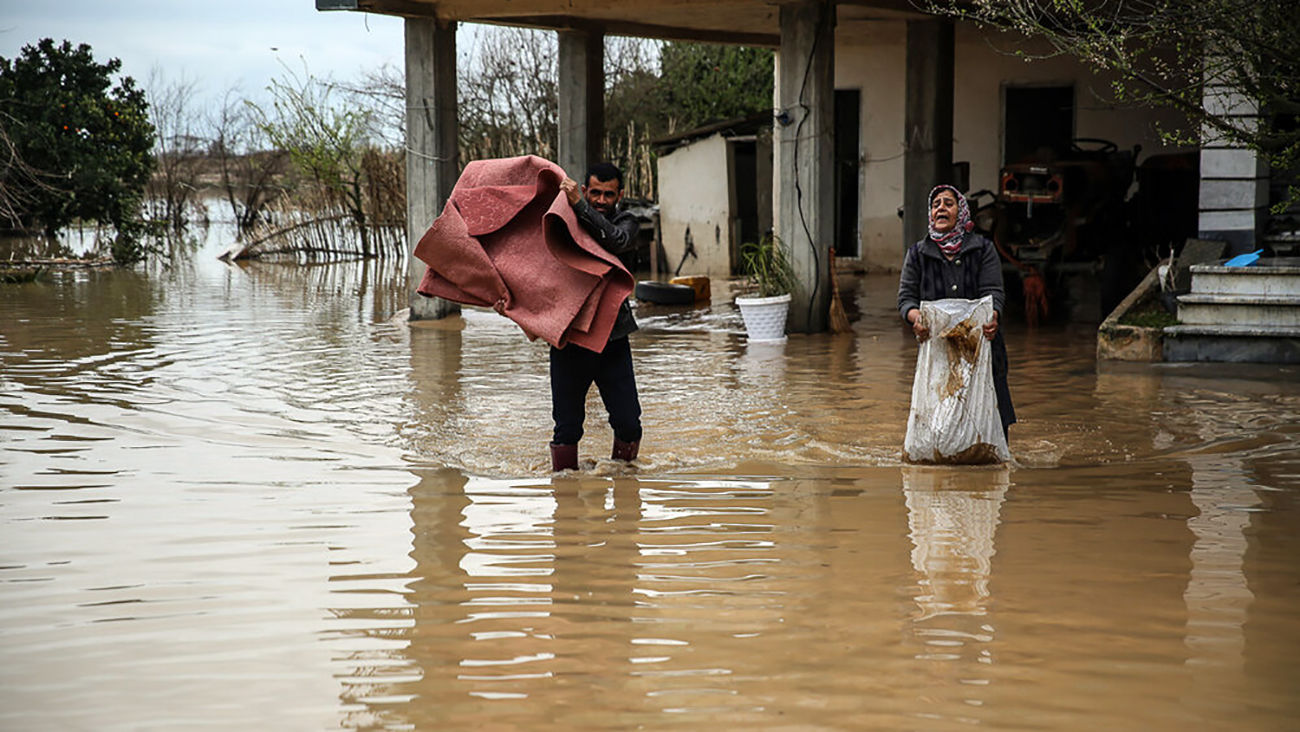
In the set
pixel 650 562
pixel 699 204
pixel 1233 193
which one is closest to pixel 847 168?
pixel 699 204

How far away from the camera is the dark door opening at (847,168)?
62.0ft

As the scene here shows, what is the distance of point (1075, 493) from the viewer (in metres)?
5.72

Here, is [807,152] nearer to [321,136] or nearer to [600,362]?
[600,362]

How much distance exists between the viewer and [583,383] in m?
6.31

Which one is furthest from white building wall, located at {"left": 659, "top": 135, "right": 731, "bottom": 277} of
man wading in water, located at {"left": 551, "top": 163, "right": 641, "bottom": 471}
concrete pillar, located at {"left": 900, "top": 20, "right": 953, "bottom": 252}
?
man wading in water, located at {"left": 551, "top": 163, "right": 641, "bottom": 471}

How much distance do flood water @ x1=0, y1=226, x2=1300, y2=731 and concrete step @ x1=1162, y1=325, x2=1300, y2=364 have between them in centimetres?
61

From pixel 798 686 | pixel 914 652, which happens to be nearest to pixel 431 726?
pixel 798 686

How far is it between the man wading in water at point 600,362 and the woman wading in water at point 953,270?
1.41 metres

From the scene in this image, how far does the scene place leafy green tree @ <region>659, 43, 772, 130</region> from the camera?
2466 centimetres

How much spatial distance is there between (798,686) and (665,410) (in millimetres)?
4995

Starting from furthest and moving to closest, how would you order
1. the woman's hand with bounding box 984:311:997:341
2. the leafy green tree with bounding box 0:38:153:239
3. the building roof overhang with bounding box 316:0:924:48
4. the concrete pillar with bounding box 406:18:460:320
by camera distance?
1. the leafy green tree with bounding box 0:38:153:239
2. the concrete pillar with bounding box 406:18:460:320
3. the building roof overhang with bounding box 316:0:924:48
4. the woman's hand with bounding box 984:311:997:341

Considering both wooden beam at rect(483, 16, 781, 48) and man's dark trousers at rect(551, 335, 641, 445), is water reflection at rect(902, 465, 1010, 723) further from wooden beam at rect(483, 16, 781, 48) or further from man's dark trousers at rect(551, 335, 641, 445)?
wooden beam at rect(483, 16, 781, 48)

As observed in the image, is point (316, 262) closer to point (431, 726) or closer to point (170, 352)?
point (170, 352)

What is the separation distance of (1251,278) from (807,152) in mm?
4220
